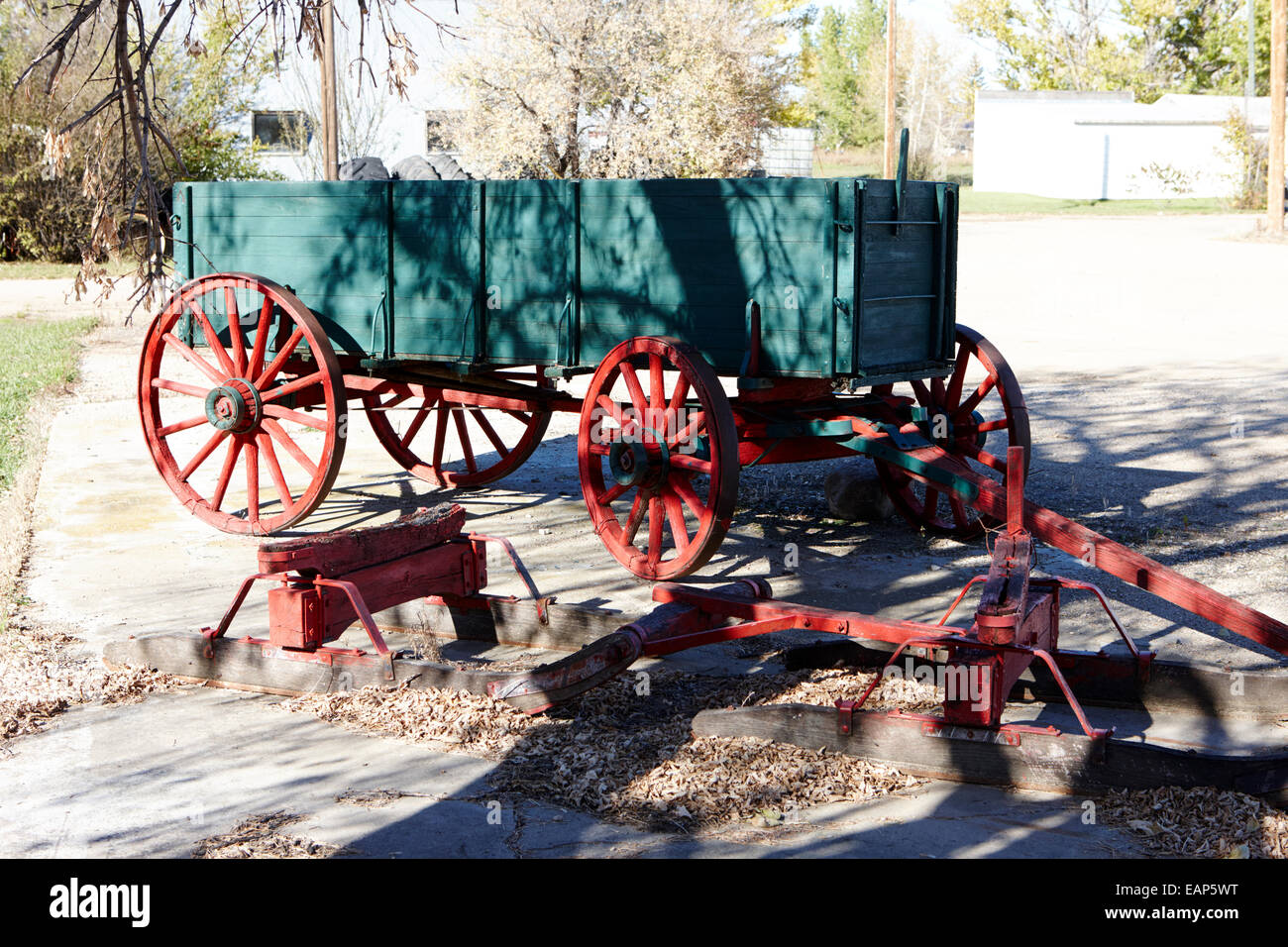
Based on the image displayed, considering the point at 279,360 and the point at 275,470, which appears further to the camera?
the point at 275,470

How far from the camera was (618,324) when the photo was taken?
23.4 ft

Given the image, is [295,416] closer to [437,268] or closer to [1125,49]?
[437,268]

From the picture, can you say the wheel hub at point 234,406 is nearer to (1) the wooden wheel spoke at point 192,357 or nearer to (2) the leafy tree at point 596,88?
(1) the wooden wheel spoke at point 192,357

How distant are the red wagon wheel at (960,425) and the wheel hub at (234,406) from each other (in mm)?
3697

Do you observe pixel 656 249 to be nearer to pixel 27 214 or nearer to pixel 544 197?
pixel 544 197

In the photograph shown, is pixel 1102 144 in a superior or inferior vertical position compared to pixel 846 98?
inferior

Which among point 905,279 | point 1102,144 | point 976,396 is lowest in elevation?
point 976,396

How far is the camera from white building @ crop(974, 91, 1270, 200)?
53875 millimetres

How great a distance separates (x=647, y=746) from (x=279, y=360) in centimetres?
404

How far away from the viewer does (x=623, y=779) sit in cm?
459

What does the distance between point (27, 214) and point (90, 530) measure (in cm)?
2642

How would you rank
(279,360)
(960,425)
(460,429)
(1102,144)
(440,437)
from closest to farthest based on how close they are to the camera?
(960,425) < (279,360) < (440,437) < (460,429) < (1102,144)

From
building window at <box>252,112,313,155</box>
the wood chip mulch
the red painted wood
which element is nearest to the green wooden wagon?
the red painted wood

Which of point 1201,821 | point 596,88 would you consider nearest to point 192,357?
point 1201,821
